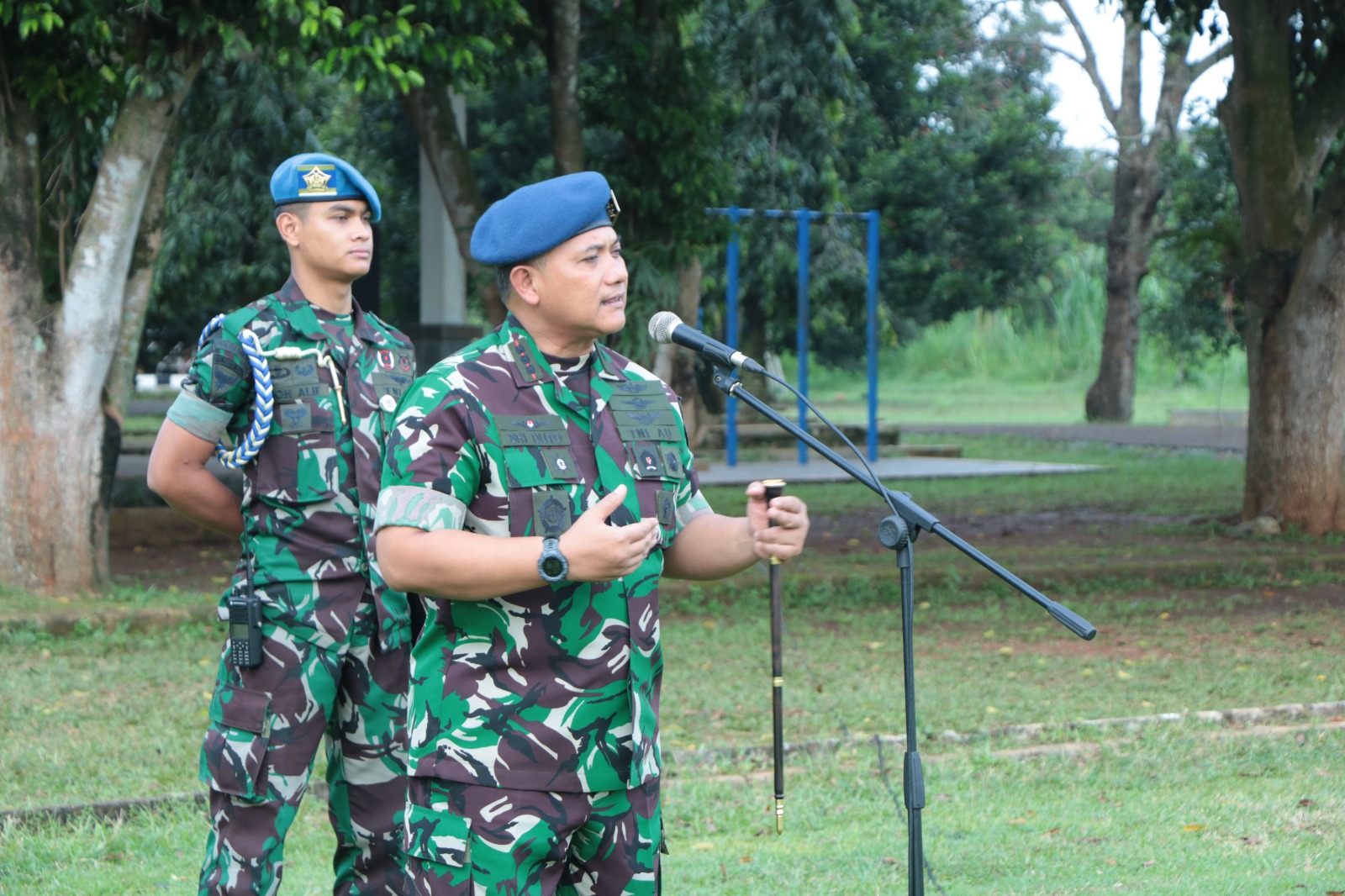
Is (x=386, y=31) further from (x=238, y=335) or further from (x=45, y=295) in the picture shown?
(x=238, y=335)

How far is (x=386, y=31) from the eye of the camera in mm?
9109

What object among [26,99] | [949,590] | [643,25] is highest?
[643,25]

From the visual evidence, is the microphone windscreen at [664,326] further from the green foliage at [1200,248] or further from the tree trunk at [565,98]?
the green foliage at [1200,248]

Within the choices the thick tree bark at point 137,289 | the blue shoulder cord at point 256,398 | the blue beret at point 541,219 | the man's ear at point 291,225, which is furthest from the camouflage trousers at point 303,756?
the thick tree bark at point 137,289

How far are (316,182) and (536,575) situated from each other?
6.14 feet

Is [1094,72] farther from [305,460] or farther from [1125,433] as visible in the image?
[305,460]

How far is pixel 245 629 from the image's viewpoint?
3746 mm

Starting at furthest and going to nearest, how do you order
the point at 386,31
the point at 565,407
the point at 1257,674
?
the point at 386,31 < the point at 1257,674 < the point at 565,407

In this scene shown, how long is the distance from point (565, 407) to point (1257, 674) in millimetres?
5771

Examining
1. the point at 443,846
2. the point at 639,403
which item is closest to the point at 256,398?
the point at 639,403

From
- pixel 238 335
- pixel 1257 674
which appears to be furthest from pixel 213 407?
pixel 1257 674

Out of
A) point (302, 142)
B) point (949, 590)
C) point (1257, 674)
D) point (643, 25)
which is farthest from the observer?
point (302, 142)

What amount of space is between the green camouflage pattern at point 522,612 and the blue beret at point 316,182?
135 centimetres

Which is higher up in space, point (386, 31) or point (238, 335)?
point (386, 31)
